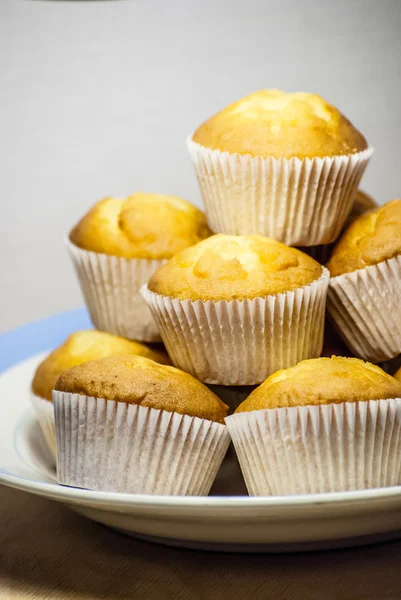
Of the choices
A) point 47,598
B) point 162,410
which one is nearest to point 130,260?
point 162,410

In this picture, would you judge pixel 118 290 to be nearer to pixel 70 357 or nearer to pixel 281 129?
pixel 70 357

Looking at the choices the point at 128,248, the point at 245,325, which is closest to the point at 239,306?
the point at 245,325

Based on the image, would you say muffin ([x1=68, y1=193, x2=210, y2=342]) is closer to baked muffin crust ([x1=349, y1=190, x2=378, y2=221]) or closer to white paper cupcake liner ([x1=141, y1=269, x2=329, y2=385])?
white paper cupcake liner ([x1=141, y1=269, x2=329, y2=385])

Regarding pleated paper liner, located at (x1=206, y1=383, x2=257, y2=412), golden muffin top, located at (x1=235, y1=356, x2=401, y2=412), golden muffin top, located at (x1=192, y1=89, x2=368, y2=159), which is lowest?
pleated paper liner, located at (x1=206, y1=383, x2=257, y2=412)

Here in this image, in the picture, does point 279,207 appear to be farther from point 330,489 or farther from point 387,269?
point 330,489

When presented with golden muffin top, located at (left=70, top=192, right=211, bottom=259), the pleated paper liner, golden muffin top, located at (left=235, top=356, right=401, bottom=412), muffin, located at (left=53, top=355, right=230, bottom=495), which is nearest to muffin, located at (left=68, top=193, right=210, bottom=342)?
golden muffin top, located at (left=70, top=192, right=211, bottom=259)

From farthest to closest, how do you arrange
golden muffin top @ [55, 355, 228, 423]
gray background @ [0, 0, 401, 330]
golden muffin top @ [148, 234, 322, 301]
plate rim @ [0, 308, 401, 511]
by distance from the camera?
gray background @ [0, 0, 401, 330] → golden muffin top @ [148, 234, 322, 301] → golden muffin top @ [55, 355, 228, 423] → plate rim @ [0, 308, 401, 511]

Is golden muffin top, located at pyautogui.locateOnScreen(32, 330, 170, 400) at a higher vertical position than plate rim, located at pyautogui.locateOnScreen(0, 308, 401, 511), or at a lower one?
lower
